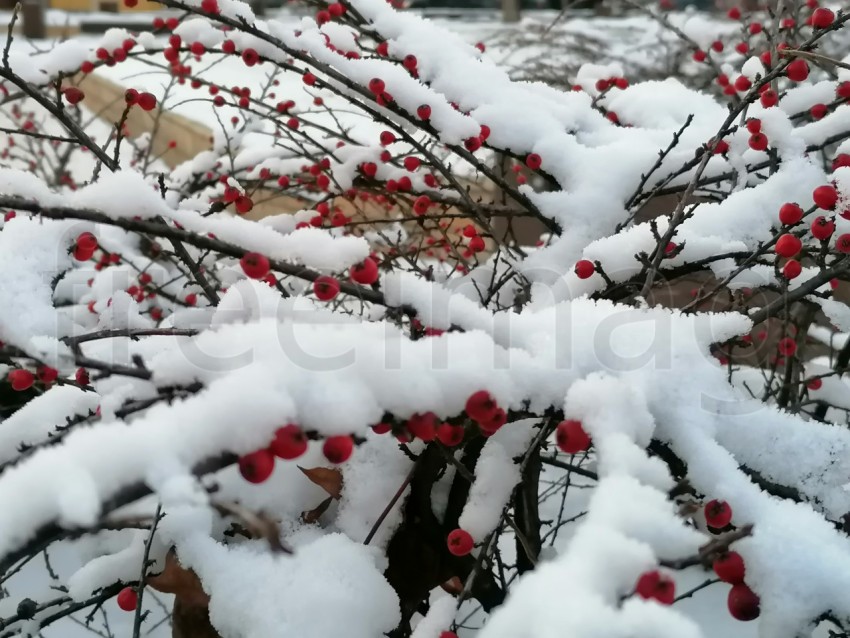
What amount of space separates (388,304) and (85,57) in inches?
69.1

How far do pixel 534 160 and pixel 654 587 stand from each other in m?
1.31

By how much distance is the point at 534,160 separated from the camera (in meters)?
1.80

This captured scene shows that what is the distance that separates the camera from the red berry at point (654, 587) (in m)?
0.66

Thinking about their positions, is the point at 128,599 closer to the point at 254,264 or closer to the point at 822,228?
the point at 254,264

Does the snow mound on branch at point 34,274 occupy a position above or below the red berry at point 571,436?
below

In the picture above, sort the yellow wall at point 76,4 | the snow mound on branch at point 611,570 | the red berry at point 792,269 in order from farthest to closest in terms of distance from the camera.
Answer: the yellow wall at point 76,4 < the red berry at point 792,269 < the snow mound on branch at point 611,570

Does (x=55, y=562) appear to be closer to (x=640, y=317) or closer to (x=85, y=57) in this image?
(x=85, y=57)

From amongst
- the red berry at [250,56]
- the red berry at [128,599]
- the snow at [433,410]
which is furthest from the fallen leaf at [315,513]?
the red berry at [250,56]

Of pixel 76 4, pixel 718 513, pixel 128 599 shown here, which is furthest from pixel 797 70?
pixel 76 4

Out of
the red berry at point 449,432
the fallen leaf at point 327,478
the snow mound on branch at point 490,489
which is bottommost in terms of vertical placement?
the fallen leaf at point 327,478

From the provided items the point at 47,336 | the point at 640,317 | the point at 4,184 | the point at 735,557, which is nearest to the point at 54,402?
the point at 47,336

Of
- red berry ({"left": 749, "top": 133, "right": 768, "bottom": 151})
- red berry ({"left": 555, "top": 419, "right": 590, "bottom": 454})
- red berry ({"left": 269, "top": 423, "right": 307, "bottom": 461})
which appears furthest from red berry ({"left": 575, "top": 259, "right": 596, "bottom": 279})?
red berry ({"left": 269, "top": 423, "right": 307, "bottom": 461})

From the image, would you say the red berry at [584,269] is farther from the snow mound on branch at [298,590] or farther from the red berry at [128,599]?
the red berry at [128,599]

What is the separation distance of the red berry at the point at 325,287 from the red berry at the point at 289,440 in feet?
0.78
